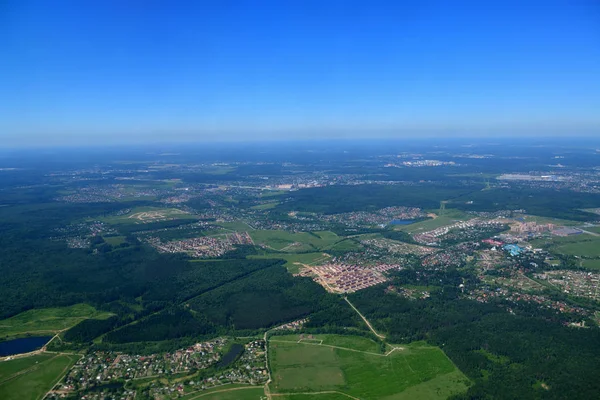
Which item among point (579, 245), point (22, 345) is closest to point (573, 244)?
point (579, 245)

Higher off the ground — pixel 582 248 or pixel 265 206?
pixel 265 206

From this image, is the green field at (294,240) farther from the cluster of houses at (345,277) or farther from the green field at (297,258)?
the cluster of houses at (345,277)

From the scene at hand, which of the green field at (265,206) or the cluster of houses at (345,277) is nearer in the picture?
the cluster of houses at (345,277)

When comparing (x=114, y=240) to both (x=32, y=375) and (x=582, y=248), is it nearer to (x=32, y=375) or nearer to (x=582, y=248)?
(x=32, y=375)

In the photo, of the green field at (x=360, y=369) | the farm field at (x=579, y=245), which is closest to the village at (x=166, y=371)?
the green field at (x=360, y=369)

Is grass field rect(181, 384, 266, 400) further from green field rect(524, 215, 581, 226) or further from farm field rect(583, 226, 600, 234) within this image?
green field rect(524, 215, 581, 226)

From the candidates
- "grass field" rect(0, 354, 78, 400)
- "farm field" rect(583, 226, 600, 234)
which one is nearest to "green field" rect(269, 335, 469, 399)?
"grass field" rect(0, 354, 78, 400)
